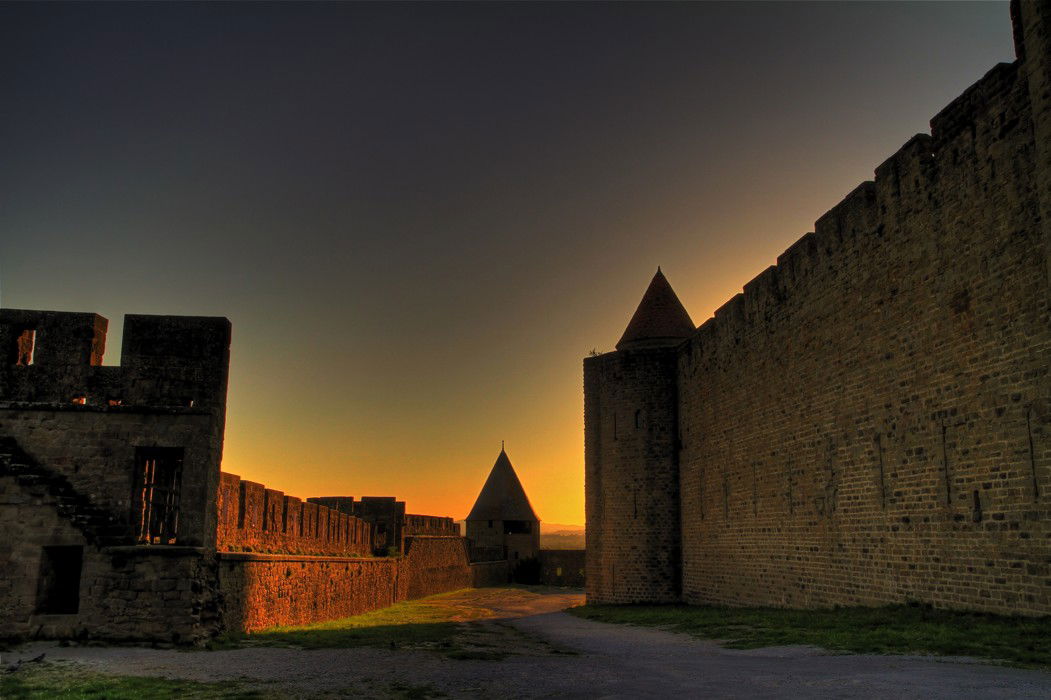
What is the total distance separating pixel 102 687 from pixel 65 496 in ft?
16.2

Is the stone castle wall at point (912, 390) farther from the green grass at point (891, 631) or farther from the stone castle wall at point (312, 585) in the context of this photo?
the stone castle wall at point (312, 585)

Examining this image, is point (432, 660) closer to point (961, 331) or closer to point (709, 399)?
point (961, 331)

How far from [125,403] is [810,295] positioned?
12094 millimetres

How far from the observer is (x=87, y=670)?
28.2 feet

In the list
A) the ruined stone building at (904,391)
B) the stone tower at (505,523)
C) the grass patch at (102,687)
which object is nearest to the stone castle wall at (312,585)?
the grass patch at (102,687)

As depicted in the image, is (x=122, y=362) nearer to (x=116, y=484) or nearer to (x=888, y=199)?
(x=116, y=484)

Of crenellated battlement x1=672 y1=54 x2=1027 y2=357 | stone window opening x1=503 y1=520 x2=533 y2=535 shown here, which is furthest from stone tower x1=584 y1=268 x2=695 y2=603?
stone window opening x1=503 y1=520 x2=533 y2=535

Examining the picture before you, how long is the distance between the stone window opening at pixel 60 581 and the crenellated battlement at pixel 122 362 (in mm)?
2097

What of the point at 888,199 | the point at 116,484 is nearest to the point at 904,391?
the point at 888,199

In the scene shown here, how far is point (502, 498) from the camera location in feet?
177

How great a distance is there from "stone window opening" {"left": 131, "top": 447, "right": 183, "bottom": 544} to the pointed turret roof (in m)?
17.5

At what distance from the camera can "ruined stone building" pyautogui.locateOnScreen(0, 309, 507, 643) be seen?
36.4 ft

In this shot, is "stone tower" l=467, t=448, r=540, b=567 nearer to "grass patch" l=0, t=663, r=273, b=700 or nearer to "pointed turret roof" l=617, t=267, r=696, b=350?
"pointed turret roof" l=617, t=267, r=696, b=350

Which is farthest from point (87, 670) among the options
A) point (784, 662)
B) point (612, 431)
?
point (612, 431)
